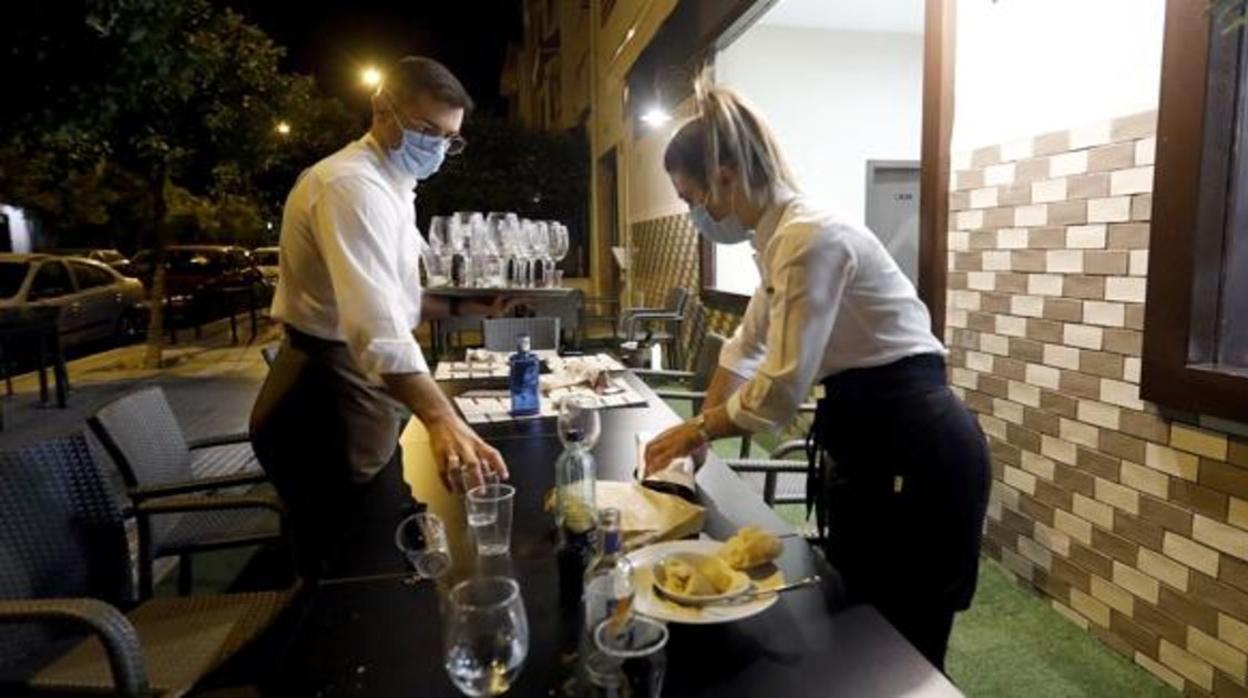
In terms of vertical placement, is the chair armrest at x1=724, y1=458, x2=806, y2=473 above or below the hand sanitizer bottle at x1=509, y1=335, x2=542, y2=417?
below

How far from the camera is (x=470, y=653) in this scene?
0.95 meters

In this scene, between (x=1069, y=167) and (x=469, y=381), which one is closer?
(x=1069, y=167)

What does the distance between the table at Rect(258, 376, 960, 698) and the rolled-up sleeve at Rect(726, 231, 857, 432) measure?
0.86ft

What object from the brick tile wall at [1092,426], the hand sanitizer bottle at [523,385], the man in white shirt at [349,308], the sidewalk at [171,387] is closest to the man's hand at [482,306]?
→ the hand sanitizer bottle at [523,385]

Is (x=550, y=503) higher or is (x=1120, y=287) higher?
(x=1120, y=287)

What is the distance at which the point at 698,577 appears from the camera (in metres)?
1.15

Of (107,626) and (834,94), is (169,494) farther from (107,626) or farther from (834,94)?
(834,94)

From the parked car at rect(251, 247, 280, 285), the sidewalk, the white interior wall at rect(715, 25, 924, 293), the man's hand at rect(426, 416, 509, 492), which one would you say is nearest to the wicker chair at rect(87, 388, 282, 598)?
the man's hand at rect(426, 416, 509, 492)

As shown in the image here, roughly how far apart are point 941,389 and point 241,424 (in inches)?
210

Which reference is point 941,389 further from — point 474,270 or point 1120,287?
point 474,270

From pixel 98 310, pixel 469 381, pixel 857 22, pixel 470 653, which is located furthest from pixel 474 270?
pixel 98 310

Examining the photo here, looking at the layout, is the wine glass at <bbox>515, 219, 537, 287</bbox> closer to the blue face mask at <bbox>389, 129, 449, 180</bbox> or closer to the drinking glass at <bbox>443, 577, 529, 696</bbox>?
the blue face mask at <bbox>389, 129, 449, 180</bbox>

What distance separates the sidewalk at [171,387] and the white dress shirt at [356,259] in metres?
3.09

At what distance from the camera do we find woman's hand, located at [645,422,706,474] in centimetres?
154
